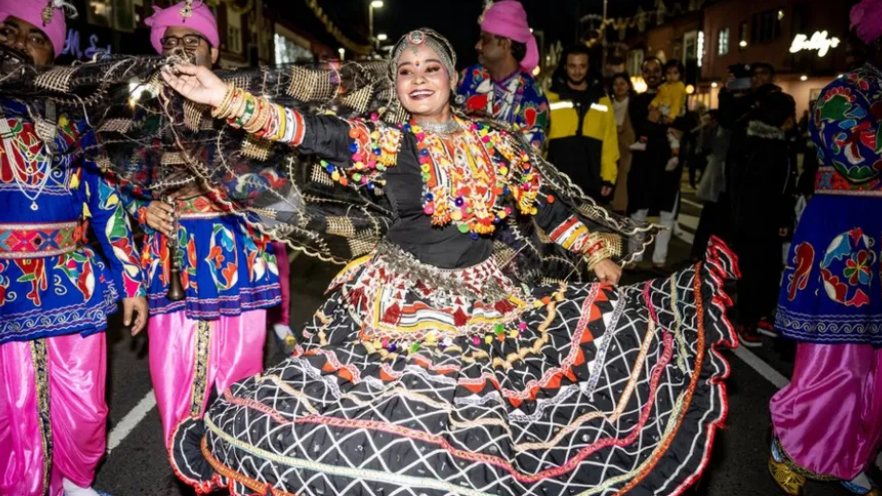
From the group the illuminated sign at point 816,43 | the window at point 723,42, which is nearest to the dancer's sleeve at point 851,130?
the illuminated sign at point 816,43

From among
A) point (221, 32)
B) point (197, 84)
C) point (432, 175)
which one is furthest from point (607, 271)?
point (221, 32)

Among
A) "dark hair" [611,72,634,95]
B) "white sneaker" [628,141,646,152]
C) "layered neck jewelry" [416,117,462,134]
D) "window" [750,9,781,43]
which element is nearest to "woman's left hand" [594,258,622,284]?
"layered neck jewelry" [416,117,462,134]

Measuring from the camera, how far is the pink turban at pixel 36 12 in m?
2.78

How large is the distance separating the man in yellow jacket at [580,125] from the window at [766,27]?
29973 mm

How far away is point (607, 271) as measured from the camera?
297cm

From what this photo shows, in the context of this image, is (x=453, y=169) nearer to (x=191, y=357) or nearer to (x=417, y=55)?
(x=417, y=55)

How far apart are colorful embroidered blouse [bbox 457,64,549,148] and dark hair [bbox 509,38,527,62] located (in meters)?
0.11

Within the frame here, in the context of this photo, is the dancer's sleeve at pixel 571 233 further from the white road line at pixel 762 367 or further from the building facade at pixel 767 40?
the building facade at pixel 767 40

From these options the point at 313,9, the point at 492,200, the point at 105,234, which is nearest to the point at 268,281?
the point at 105,234

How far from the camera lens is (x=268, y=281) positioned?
3627mm

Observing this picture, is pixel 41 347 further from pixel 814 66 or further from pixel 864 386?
pixel 814 66

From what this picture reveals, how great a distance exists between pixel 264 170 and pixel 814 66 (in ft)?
107

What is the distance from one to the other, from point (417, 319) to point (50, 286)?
5.61 ft

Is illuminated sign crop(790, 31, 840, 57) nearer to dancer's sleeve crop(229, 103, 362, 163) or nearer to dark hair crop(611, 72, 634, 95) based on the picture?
dark hair crop(611, 72, 634, 95)
